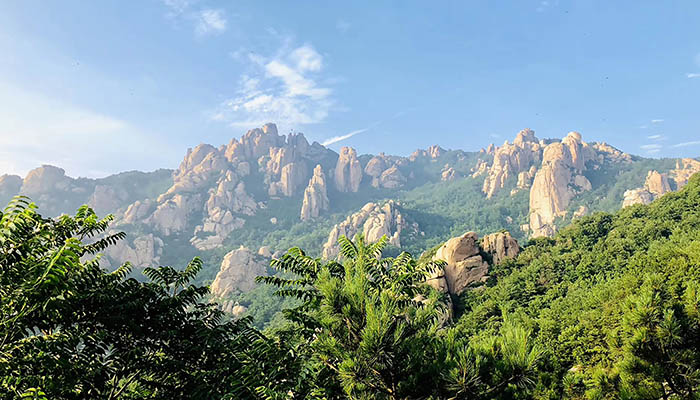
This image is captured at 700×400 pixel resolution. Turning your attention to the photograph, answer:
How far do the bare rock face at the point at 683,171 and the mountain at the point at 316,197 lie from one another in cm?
45

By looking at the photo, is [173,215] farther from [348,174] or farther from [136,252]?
[348,174]

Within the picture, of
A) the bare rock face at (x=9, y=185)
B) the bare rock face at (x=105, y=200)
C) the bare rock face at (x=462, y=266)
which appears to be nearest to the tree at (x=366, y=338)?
the bare rock face at (x=462, y=266)

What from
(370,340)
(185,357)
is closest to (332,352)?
(370,340)

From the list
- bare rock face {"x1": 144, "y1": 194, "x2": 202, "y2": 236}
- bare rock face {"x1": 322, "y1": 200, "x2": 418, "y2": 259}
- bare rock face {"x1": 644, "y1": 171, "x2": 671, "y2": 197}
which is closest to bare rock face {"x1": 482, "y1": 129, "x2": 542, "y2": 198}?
bare rock face {"x1": 644, "y1": 171, "x2": 671, "y2": 197}

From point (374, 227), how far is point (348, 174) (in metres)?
85.1

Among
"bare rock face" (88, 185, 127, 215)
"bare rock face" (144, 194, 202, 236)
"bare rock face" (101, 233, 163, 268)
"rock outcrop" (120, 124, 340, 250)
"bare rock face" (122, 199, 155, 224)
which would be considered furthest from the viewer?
"bare rock face" (88, 185, 127, 215)

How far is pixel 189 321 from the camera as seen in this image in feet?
21.4

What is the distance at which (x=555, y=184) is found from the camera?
119375 mm

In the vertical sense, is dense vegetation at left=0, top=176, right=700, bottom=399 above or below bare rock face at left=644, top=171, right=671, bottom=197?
below

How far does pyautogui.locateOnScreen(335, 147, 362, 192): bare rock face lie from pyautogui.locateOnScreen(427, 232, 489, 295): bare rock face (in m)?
145

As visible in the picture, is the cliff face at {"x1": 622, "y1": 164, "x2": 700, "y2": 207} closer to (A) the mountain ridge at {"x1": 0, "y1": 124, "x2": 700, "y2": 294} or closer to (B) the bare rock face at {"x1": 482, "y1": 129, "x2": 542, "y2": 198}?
(A) the mountain ridge at {"x1": 0, "y1": 124, "x2": 700, "y2": 294}

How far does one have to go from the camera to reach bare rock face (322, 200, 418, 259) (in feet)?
348

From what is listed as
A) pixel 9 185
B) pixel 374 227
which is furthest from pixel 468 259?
pixel 9 185

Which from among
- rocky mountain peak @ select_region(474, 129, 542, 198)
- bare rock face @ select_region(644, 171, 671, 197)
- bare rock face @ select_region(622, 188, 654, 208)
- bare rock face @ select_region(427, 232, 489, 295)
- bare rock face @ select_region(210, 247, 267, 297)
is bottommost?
bare rock face @ select_region(210, 247, 267, 297)
